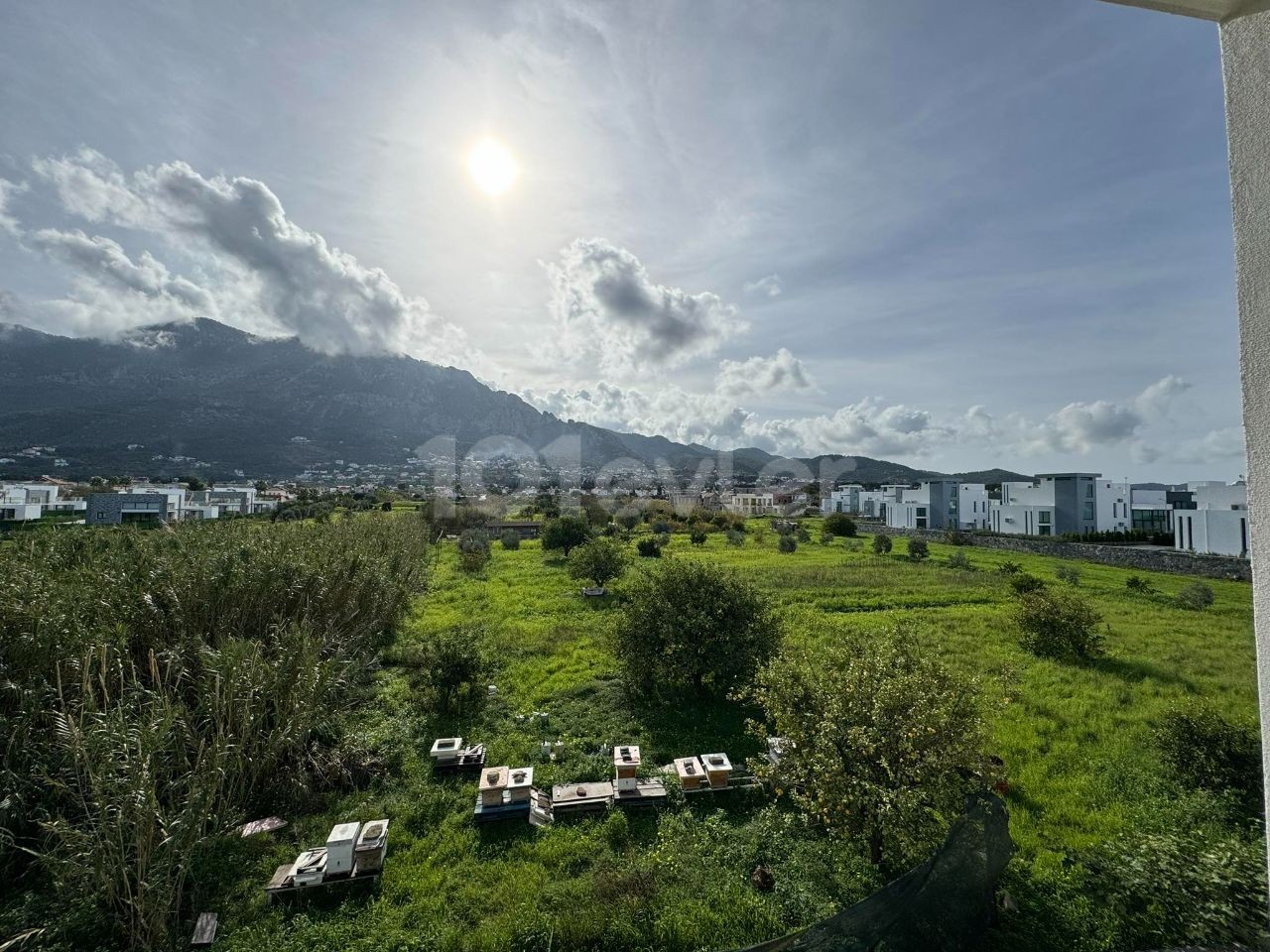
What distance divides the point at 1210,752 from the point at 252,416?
122765mm

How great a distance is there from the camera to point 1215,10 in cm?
181

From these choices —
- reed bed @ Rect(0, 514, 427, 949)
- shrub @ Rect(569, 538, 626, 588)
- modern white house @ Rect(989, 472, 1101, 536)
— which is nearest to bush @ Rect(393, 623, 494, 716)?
reed bed @ Rect(0, 514, 427, 949)

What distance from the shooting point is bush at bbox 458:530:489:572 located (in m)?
24.9

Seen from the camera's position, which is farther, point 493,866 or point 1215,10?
point 493,866

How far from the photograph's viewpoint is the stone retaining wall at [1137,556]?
1006 inches

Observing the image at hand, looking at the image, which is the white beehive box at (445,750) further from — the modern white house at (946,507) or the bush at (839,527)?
the modern white house at (946,507)

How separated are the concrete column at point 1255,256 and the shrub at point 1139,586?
1031 inches

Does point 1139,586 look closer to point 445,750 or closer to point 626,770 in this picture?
point 626,770

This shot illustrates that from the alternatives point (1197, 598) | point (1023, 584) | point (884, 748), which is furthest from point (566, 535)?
point (1197, 598)

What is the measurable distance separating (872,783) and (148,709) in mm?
7536

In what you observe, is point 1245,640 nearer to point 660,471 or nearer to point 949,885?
point 949,885

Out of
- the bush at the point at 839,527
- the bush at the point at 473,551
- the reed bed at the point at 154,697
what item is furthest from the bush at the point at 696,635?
the bush at the point at 839,527

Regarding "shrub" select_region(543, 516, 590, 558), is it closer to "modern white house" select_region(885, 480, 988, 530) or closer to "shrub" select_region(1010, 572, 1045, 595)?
"shrub" select_region(1010, 572, 1045, 595)

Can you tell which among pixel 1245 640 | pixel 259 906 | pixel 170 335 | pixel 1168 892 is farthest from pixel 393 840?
pixel 170 335
